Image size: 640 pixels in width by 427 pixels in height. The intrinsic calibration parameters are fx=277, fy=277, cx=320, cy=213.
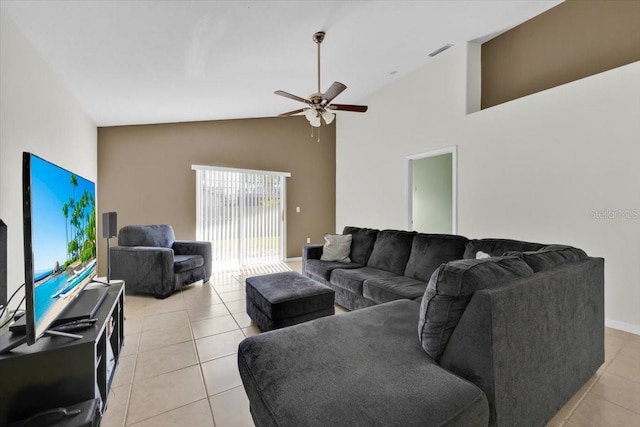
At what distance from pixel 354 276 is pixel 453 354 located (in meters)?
1.84

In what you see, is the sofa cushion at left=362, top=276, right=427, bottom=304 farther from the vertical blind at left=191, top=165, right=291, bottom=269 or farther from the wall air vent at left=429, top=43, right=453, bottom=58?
the vertical blind at left=191, top=165, right=291, bottom=269

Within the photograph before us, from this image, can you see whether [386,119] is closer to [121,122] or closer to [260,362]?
[121,122]

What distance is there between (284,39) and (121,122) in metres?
3.35

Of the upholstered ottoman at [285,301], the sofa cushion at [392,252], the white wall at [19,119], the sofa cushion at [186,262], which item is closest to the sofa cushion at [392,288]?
the sofa cushion at [392,252]

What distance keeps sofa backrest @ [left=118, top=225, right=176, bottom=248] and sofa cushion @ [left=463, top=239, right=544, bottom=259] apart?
4177mm

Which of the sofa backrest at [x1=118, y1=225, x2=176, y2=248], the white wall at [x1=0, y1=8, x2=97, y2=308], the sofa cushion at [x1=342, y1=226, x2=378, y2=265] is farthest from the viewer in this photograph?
the sofa backrest at [x1=118, y1=225, x2=176, y2=248]

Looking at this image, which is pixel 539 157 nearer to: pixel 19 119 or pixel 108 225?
pixel 108 225

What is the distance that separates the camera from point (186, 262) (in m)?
3.90

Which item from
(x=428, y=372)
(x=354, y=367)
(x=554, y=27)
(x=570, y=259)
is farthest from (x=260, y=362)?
(x=554, y=27)

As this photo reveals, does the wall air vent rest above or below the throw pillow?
above

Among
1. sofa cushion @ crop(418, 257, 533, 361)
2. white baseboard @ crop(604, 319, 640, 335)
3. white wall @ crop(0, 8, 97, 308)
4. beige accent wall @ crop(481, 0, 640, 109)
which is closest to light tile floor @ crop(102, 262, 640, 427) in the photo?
white baseboard @ crop(604, 319, 640, 335)

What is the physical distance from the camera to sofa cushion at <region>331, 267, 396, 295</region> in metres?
2.96

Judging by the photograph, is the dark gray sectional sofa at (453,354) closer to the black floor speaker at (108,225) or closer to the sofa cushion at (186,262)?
the black floor speaker at (108,225)

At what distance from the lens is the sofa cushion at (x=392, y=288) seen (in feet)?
8.19
